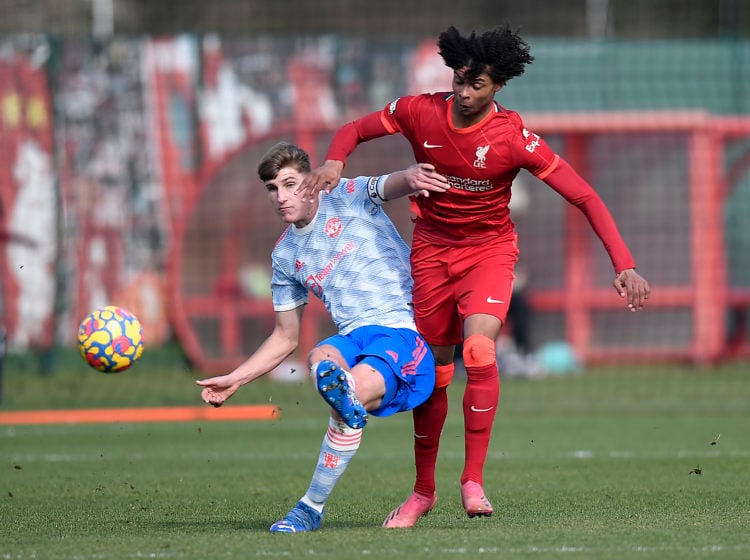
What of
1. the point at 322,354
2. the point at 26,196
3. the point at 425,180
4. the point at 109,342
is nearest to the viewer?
the point at 322,354

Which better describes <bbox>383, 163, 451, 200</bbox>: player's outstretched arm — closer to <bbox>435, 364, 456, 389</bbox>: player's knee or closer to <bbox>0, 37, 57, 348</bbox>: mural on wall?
<bbox>435, 364, 456, 389</bbox>: player's knee

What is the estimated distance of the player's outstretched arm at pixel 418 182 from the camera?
6.56m

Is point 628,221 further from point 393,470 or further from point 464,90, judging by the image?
point 464,90

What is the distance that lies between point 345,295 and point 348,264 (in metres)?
0.15

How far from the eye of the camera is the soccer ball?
691 centimetres

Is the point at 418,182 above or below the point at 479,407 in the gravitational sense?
above

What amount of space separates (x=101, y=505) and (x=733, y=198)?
13637mm

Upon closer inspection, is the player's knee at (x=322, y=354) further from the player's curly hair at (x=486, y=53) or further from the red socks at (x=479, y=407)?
the player's curly hair at (x=486, y=53)

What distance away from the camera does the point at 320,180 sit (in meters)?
6.24

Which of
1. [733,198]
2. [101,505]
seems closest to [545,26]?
[733,198]

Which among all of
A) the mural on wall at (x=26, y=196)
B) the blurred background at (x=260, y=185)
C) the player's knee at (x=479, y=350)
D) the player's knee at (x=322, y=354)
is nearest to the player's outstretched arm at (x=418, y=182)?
the player's knee at (x=479, y=350)

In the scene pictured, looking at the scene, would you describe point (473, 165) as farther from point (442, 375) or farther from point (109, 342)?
point (109, 342)

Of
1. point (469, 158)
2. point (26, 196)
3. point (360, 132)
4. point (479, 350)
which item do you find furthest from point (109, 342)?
point (26, 196)

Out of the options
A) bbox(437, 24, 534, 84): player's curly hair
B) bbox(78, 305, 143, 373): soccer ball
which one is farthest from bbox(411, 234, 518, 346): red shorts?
bbox(78, 305, 143, 373): soccer ball
